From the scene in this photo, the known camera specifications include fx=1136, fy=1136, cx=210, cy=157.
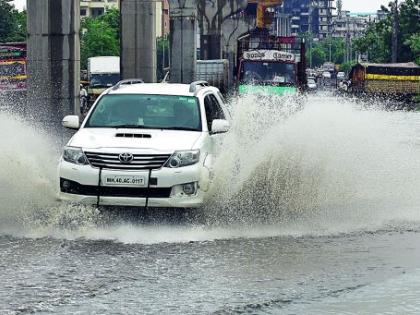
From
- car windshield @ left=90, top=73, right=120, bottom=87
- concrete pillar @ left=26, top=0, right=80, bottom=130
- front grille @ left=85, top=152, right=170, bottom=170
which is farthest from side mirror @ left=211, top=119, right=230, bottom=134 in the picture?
car windshield @ left=90, top=73, right=120, bottom=87

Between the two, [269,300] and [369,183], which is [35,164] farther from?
[269,300]

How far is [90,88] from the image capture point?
62.7 meters

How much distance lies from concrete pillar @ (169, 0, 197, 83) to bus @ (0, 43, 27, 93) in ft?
57.9

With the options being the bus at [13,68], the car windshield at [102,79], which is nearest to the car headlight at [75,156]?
the car windshield at [102,79]

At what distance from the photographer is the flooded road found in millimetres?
8438

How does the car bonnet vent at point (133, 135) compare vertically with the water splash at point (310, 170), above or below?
above

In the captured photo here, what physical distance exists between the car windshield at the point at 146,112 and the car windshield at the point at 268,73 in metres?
26.5

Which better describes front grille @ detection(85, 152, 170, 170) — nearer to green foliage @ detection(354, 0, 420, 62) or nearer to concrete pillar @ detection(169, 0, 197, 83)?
concrete pillar @ detection(169, 0, 197, 83)

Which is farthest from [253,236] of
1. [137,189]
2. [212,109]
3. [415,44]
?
[415,44]

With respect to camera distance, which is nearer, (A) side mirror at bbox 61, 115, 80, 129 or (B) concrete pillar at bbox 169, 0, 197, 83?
(A) side mirror at bbox 61, 115, 80, 129

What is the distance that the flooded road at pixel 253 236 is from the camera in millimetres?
8438

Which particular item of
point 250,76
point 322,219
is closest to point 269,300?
point 322,219

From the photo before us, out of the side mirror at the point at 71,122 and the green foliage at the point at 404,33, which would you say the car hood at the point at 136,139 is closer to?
the side mirror at the point at 71,122

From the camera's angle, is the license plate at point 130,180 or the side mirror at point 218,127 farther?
the side mirror at point 218,127
